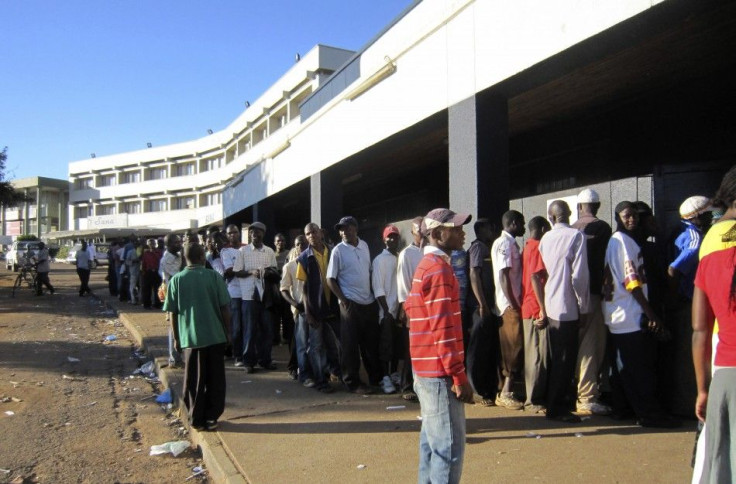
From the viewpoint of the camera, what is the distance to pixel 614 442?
15.2ft

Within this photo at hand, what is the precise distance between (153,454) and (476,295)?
3.21 metres

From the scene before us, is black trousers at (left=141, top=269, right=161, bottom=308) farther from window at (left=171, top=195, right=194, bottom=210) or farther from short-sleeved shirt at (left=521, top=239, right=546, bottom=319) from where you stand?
window at (left=171, top=195, right=194, bottom=210)

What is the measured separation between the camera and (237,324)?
8055mm

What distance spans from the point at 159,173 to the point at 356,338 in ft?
220

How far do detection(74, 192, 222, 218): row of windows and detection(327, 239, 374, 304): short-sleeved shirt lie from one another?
175 feet

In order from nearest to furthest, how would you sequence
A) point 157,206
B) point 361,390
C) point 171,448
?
point 171,448, point 361,390, point 157,206

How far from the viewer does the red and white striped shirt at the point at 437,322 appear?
3.19 m

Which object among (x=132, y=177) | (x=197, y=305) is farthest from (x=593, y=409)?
(x=132, y=177)

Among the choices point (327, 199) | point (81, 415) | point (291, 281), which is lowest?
point (81, 415)

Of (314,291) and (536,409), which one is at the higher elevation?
(314,291)

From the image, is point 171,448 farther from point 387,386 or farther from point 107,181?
point 107,181

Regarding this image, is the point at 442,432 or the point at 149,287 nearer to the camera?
the point at 442,432

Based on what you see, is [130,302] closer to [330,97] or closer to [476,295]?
[330,97]

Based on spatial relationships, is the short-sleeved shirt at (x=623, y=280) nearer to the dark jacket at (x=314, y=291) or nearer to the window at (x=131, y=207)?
the dark jacket at (x=314, y=291)
